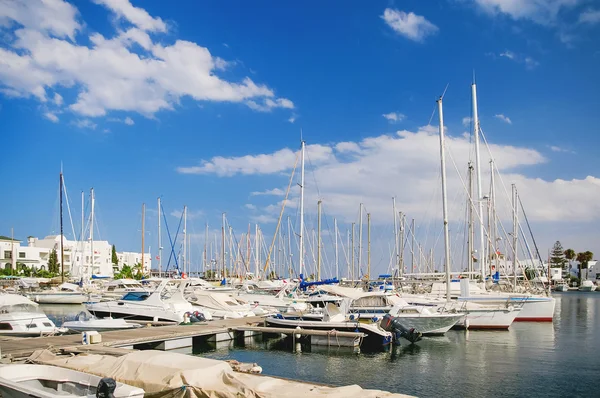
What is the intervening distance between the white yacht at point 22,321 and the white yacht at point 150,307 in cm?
715

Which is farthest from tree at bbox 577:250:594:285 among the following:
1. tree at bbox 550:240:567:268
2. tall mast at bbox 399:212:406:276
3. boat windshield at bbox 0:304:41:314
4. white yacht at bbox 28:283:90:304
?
boat windshield at bbox 0:304:41:314

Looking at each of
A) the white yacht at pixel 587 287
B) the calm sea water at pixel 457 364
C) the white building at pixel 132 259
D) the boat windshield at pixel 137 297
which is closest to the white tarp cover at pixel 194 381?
the calm sea water at pixel 457 364

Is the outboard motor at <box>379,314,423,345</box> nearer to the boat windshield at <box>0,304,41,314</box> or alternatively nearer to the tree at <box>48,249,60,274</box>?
the boat windshield at <box>0,304,41,314</box>

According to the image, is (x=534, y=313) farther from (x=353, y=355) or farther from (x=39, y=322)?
(x=39, y=322)

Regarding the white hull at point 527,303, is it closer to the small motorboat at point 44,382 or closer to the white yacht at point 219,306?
the white yacht at point 219,306

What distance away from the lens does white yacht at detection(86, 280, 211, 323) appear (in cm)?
3403

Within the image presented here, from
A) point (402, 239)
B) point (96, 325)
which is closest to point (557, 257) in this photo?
point (402, 239)

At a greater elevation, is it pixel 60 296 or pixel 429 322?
pixel 429 322

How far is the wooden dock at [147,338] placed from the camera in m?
21.7

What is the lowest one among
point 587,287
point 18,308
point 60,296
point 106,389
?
point 587,287

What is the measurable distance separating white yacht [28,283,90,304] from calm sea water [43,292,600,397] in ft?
121

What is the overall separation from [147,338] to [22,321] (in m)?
7.26

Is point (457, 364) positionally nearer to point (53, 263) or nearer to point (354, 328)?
point (354, 328)

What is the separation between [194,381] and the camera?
12.3 m
